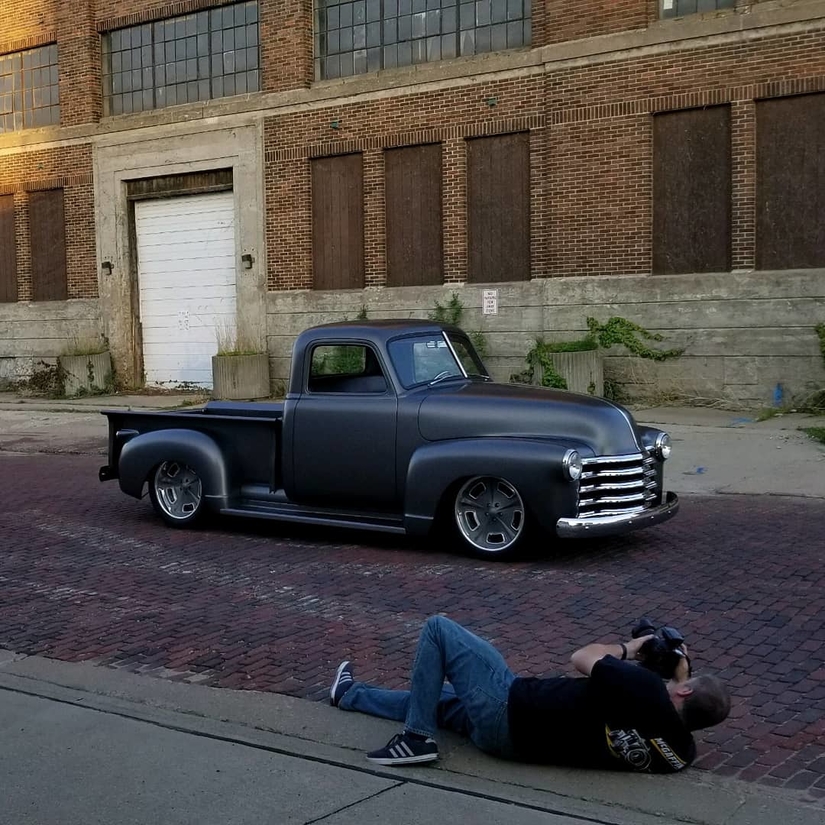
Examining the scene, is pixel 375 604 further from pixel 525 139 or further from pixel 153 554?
pixel 525 139

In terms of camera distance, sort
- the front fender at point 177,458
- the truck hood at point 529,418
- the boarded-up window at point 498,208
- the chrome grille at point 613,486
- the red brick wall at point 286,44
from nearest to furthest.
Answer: the chrome grille at point 613,486
the truck hood at point 529,418
the front fender at point 177,458
the boarded-up window at point 498,208
the red brick wall at point 286,44

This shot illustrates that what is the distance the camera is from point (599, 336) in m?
19.2

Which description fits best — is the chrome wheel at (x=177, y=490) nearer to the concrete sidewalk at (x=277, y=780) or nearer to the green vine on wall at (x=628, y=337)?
the concrete sidewalk at (x=277, y=780)

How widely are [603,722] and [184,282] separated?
858 inches

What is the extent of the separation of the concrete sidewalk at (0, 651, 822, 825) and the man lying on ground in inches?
3.8

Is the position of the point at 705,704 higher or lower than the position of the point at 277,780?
higher

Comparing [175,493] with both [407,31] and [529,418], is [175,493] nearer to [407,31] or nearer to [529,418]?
[529,418]

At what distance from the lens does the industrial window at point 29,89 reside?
88.2ft

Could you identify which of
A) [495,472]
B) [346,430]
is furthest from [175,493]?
[495,472]

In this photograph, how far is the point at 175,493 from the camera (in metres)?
10.3

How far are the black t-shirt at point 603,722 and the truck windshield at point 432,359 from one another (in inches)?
189

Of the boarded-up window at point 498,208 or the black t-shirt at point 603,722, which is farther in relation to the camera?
the boarded-up window at point 498,208

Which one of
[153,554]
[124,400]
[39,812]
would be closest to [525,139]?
[124,400]

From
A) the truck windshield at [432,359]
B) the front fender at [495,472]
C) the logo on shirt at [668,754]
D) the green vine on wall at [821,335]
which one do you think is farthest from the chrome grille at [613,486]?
the green vine on wall at [821,335]
